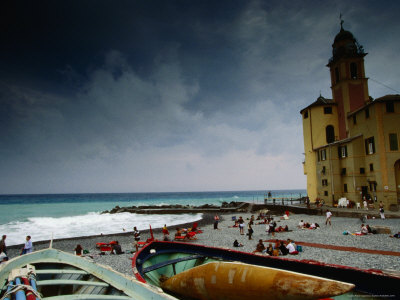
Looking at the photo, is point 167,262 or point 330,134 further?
point 330,134

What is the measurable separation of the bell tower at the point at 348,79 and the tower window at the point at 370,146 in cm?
559

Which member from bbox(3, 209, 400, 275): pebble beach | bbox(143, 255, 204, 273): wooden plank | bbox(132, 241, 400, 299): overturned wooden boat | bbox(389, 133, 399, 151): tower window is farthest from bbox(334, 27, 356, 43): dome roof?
bbox(143, 255, 204, 273): wooden plank

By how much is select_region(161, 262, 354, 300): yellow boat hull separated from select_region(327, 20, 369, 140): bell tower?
117ft

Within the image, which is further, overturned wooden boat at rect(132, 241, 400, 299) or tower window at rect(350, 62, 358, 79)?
tower window at rect(350, 62, 358, 79)

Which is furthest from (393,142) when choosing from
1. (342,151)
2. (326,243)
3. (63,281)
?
(63,281)

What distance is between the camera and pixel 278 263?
26.1 ft

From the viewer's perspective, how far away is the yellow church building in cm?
2720

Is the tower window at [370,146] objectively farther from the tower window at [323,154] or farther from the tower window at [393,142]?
the tower window at [323,154]

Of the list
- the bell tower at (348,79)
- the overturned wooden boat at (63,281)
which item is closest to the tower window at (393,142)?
the bell tower at (348,79)

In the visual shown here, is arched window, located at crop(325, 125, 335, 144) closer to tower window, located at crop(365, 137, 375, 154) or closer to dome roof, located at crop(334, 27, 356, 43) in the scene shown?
tower window, located at crop(365, 137, 375, 154)

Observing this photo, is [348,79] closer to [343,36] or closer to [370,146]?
[343,36]

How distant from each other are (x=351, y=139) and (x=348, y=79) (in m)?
10.3

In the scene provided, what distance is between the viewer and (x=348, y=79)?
3556cm

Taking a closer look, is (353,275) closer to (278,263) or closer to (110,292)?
(278,263)
